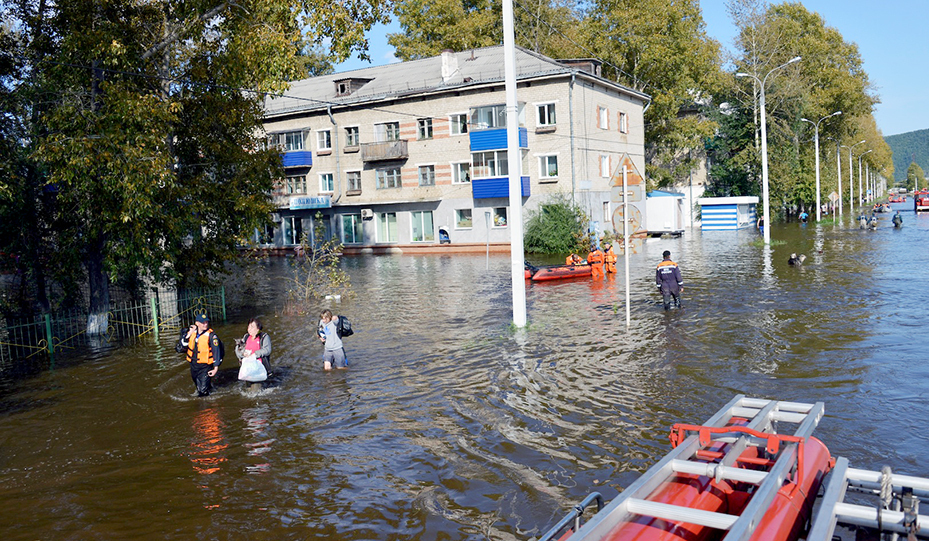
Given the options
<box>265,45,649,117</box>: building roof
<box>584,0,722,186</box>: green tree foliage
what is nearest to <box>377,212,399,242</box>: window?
<box>265,45,649,117</box>: building roof

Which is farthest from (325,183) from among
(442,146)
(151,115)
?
(151,115)

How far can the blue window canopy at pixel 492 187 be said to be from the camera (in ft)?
137

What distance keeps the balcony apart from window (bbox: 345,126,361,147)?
1.48 m

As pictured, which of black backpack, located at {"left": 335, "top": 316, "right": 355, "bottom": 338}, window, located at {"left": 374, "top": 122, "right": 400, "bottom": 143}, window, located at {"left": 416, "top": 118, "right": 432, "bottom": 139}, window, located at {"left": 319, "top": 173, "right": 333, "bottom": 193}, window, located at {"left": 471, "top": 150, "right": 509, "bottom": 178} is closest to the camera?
black backpack, located at {"left": 335, "top": 316, "right": 355, "bottom": 338}

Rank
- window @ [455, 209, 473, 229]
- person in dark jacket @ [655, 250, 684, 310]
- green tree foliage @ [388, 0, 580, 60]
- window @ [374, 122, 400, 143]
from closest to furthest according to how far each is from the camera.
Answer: person in dark jacket @ [655, 250, 684, 310], window @ [455, 209, 473, 229], window @ [374, 122, 400, 143], green tree foliage @ [388, 0, 580, 60]

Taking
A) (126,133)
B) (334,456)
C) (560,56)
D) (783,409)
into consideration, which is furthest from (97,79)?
(560,56)

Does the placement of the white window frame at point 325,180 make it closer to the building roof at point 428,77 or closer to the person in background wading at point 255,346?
the building roof at point 428,77

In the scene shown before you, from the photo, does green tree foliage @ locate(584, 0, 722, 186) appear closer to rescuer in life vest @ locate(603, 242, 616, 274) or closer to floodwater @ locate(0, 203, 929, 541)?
rescuer in life vest @ locate(603, 242, 616, 274)

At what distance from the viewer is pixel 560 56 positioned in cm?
5641

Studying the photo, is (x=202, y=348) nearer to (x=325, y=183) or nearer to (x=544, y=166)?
(x=544, y=166)

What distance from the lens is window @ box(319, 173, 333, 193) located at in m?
49.5

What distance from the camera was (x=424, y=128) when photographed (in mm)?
45031

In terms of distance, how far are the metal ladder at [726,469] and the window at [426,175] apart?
39.6m

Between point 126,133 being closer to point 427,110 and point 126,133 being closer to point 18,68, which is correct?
point 18,68
